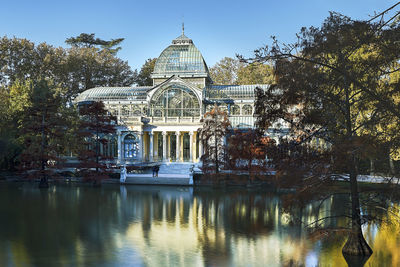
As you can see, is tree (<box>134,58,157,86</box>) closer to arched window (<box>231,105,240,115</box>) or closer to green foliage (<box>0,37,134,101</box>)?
green foliage (<box>0,37,134,101</box>)

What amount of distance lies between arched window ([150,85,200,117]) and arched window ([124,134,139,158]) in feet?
14.8

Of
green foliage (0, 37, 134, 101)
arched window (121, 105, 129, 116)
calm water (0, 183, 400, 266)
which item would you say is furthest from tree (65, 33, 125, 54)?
calm water (0, 183, 400, 266)

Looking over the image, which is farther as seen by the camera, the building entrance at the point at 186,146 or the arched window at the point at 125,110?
the building entrance at the point at 186,146

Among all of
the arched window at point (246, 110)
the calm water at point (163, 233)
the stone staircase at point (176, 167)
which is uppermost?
the arched window at point (246, 110)

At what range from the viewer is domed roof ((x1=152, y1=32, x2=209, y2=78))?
52719 mm

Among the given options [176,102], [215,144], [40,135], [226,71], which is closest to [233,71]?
[226,71]

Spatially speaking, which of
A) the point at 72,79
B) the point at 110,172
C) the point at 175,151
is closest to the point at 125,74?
the point at 72,79

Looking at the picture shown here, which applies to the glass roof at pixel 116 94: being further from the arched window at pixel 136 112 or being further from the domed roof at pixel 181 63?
the domed roof at pixel 181 63

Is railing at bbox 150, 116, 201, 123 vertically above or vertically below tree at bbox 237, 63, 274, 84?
below

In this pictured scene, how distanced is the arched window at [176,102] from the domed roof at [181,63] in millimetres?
2982

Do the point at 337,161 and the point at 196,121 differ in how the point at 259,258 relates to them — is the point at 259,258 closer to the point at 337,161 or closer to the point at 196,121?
the point at 337,161

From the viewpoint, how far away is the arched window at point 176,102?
1988 inches

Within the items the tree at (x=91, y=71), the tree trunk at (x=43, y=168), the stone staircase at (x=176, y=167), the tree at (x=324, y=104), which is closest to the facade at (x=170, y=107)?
the stone staircase at (x=176, y=167)

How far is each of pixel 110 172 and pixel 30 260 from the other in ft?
81.9
